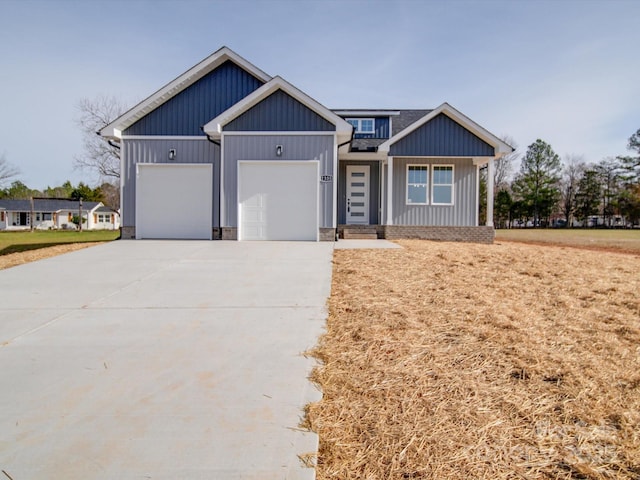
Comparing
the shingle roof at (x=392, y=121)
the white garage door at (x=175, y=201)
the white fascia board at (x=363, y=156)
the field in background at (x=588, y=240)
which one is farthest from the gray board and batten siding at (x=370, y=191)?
the field in background at (x=588, y=240)

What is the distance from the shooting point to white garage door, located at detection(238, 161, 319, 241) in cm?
1181

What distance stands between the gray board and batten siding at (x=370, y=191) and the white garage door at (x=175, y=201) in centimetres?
554

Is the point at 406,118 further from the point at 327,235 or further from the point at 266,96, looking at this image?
the point at 327,235

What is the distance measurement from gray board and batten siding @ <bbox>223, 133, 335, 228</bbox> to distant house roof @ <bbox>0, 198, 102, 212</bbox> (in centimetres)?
5397

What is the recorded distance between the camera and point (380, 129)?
17.3m

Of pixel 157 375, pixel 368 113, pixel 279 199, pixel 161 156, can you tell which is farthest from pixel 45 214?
pixel 157 375

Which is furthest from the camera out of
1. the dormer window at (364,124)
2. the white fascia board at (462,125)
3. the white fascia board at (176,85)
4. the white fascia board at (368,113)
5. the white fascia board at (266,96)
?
the dormer window at (364,124)

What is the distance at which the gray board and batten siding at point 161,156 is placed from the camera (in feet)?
42.1

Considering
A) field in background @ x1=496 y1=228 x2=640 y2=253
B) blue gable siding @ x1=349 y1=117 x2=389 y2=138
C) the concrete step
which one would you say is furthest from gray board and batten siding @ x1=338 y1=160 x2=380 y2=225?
field in background @ x1=496 y1=228 x2=640 y2=253

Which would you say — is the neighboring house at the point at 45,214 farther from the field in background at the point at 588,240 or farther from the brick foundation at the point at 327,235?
the brick foundation at the point at 327,235

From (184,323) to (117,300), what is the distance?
159 centimetres

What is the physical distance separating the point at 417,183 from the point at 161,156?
9356 mm

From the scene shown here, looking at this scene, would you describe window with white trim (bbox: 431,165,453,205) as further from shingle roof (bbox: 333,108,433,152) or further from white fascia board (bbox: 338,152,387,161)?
shingle roof (bbox: 333,108,433,152)

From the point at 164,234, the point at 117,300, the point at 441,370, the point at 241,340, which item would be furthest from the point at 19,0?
the point at 441,370
